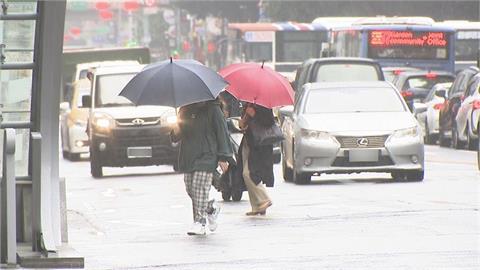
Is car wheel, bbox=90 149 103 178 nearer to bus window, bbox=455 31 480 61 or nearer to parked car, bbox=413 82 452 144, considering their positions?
parked car, bbox=413 82 452 144

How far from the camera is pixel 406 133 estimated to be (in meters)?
20.4

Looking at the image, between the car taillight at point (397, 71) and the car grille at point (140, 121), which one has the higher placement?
the car grille at point (140, 121)

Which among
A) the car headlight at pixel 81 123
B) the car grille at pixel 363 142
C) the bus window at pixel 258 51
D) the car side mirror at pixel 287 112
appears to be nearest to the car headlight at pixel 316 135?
the car grille at pixel 363 142

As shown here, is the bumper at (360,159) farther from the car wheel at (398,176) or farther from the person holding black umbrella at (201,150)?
the person holding black umbrella at (201,150)

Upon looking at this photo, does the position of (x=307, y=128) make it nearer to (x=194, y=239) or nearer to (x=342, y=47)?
(x=194, y=239)

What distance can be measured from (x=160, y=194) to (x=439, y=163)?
293 inches

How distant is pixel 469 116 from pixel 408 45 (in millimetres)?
13735

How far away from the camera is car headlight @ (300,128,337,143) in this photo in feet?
66.4

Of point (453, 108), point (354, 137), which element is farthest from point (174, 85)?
point (453, 108)

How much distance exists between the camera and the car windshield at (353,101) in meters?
21.1

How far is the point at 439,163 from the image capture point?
26.2 m

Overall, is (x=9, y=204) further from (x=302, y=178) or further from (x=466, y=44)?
(x=466, y=44)

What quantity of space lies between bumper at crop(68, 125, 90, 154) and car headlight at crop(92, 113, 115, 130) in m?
7.25

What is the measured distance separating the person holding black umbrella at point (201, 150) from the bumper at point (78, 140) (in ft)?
60.7
